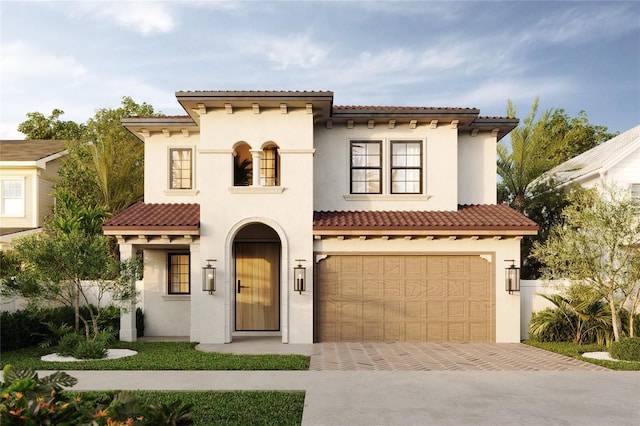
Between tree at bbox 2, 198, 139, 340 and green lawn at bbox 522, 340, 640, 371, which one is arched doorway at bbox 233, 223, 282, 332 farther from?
green lawn at bbox 522, 340, 640, 371

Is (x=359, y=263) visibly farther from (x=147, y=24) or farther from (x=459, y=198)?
(x=147, y=24)

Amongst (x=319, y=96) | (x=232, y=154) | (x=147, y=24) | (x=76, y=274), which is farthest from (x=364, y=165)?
(x=76, y=274)

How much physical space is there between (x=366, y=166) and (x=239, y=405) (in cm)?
895

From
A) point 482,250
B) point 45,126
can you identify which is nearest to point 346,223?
point 482,250

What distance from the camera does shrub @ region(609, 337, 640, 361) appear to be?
37.2ft

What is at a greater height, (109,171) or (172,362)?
(109,171)

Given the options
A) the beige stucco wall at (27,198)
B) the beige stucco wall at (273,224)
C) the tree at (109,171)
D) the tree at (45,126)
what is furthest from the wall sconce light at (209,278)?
the tree at (45,126)

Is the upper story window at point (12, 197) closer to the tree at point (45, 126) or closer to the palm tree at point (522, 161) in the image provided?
the tree at point (45, 126)

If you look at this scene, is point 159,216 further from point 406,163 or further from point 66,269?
point 406,163

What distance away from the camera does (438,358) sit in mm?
11586

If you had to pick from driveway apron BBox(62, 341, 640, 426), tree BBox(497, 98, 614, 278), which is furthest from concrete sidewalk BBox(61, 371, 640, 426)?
tree BBox(497, 98, 614, 278)

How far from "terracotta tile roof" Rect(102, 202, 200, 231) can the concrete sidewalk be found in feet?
14.7

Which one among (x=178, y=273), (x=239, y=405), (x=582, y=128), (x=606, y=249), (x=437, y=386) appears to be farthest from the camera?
(x=582, y=128)

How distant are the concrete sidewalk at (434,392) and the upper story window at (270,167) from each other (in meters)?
6.81
